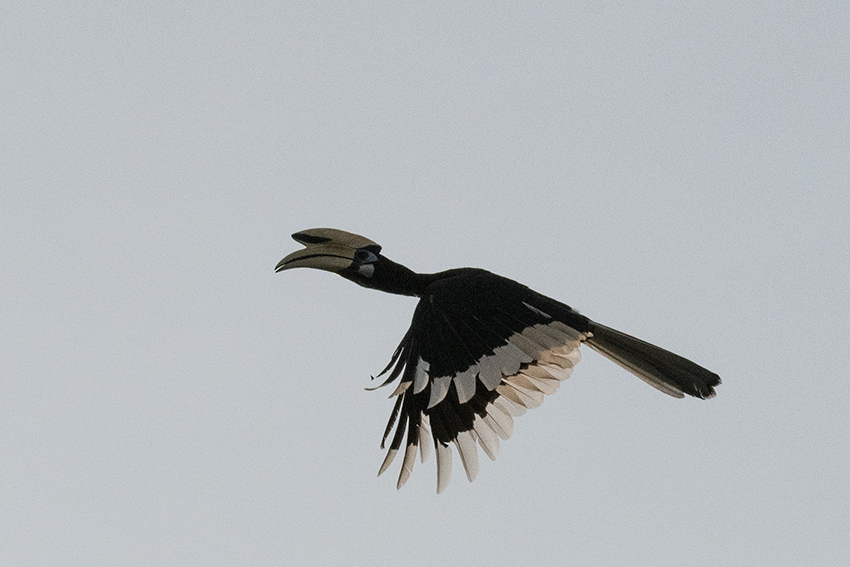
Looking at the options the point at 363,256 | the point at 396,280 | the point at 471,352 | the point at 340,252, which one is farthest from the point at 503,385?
the point at 340,252

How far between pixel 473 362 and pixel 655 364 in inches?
53.7

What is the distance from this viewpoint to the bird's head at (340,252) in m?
6.03

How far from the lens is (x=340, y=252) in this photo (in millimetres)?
6086

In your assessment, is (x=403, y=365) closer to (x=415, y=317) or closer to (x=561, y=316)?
(x=415, y=317)

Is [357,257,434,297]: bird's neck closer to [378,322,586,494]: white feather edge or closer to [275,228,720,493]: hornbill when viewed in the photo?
[275,228,720,493]: hornbill

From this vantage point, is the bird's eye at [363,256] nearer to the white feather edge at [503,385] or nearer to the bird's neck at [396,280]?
the bird's neck at [396,280]

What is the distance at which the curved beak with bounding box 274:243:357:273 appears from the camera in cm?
592

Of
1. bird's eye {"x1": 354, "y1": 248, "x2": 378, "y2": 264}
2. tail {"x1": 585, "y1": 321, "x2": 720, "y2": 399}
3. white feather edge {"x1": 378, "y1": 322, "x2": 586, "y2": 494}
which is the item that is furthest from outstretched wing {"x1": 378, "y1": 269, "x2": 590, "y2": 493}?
bird's eye {"x1": 354, "y1": 248, "x2": 378, "y2": 264}

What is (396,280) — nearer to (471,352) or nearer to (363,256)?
(363,256)

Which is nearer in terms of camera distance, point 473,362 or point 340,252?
point 473,362

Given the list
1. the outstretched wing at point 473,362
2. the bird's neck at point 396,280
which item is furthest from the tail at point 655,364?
the bird's neck at point 396,280

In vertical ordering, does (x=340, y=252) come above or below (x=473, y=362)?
above

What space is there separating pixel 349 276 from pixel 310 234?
37 cm

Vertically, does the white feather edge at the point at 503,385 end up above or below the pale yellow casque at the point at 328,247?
below
